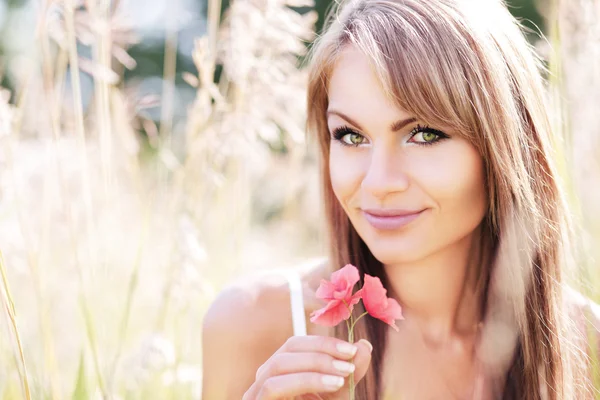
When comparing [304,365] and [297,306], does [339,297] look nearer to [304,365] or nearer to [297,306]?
[304,365]

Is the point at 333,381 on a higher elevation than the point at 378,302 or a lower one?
lower

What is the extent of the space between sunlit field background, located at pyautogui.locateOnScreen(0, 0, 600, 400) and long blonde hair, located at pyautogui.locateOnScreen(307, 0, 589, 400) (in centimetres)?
7

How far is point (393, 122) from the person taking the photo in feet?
4.17

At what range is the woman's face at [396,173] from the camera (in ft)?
4.13

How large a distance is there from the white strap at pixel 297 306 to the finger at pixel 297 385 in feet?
2.09

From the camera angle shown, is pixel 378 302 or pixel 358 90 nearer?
pixel 378 302

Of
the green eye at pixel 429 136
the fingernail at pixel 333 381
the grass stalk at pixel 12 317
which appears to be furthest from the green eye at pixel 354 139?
the grass stalk at pixel 12 317

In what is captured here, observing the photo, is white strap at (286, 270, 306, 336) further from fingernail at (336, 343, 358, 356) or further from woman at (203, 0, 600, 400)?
fingernail at (336, 343, 358, 356)

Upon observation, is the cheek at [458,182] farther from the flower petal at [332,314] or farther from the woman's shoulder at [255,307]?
the flower petal at [332,314]

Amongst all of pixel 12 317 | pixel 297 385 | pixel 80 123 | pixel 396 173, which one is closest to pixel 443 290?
pixel 396 173

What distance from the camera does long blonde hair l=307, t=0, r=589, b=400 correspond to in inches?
50.4

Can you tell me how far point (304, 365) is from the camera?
865 mm

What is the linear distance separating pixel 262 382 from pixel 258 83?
0.78 m

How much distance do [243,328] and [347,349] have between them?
814 millimetres
